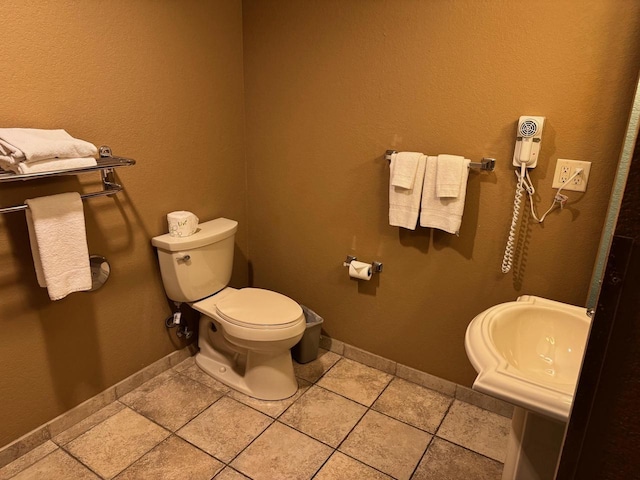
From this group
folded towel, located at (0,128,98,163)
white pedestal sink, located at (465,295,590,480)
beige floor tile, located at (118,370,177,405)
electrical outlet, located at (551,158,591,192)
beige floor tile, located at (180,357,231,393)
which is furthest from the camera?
beige floor tile, located at (180,357,231,393)

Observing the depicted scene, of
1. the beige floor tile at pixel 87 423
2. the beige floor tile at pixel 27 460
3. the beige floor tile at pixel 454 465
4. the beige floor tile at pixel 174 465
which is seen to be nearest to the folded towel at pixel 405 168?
the beige floor tile at pixel 454 465

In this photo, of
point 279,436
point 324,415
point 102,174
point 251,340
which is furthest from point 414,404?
point 102,174

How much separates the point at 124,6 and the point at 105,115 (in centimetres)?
46

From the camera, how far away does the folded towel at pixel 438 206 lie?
1.86 meters

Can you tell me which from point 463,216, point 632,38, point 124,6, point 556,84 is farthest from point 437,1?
point 124,6

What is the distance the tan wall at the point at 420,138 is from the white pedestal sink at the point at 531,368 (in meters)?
0.42

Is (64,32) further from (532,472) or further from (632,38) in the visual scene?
(532,472)

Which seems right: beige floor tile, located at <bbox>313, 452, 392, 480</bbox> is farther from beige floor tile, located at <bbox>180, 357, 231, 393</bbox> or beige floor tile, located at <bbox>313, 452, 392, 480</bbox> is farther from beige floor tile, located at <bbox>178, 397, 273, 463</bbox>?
beige floor tile, located at <bbox>180, 357, 231, 393</bbox>

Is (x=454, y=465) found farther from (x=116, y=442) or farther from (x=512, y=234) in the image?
(x=116, y=442)

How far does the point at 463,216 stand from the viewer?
1967 mm

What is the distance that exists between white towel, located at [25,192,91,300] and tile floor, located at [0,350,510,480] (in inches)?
28.6

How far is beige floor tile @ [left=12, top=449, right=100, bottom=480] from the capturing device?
5.53 feet

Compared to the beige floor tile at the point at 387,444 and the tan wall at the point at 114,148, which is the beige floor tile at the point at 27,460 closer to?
the tan wall at the point at 114,148

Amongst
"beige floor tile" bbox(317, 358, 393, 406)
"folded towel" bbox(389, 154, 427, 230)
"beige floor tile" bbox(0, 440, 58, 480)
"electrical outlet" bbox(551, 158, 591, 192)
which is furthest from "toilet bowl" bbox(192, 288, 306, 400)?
"electrical outlet" bbox(551, 158, 591, 192)
